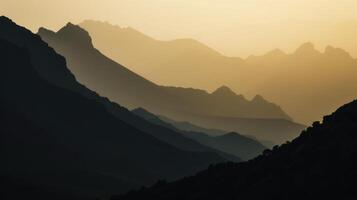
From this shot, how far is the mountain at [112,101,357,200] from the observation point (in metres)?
45.9

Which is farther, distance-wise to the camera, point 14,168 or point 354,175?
point 14,168

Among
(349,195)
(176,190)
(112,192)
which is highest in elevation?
(112,192)

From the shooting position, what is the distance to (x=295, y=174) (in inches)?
1935

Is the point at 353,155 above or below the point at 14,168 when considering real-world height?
below

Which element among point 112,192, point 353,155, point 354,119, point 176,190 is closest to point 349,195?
point 353,155

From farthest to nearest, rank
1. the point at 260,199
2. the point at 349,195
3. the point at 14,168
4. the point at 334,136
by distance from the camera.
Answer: the point at 14,168 < the point at 334,136 < the point at 260,199 < the point at 349,195

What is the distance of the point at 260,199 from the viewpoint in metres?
47.1

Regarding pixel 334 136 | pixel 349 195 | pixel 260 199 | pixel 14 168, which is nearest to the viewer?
pixel 349 195

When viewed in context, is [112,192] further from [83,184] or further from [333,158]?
[333,158]

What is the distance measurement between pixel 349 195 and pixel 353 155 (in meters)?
5.65

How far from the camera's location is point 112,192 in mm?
195375

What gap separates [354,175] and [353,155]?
9.74 ft

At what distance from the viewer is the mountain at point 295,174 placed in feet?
151

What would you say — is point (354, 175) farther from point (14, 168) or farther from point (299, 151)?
point (14, 168)
